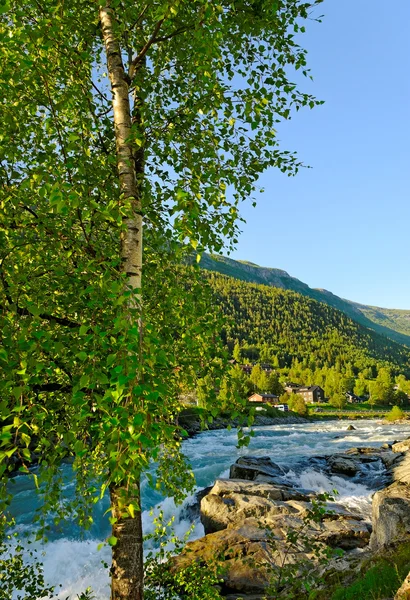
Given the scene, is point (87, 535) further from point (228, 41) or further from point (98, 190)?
point (228, 41)

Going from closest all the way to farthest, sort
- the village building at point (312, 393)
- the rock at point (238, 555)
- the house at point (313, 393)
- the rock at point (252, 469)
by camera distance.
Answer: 1. the rock at point (238, 555)
2. the rock at point (252, 469)
3. the house at point (313, 393)
4. the village building at point (312, 393)

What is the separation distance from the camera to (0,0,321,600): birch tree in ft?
12.1

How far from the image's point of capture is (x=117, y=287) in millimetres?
3551

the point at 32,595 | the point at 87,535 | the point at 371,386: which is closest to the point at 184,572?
the point at 32,595

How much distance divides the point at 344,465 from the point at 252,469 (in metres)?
9.59

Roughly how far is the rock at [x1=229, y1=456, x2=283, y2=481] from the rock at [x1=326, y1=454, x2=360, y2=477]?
5276 millimetres

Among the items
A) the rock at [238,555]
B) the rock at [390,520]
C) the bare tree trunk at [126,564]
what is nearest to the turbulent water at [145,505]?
the bare tree trunk at [126,564]

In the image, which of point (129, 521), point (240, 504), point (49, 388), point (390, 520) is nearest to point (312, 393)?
point (240, 504)

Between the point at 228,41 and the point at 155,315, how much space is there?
5.42m

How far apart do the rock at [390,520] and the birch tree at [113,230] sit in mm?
6745

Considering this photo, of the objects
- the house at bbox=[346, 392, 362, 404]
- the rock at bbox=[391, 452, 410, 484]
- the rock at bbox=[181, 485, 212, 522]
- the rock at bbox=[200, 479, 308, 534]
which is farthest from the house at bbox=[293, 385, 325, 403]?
the rock at bbox=[200, 479, 308, 534]

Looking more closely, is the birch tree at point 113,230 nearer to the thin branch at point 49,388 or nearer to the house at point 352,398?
the thin branch at point 49,388

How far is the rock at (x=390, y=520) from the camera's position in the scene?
10531 mm

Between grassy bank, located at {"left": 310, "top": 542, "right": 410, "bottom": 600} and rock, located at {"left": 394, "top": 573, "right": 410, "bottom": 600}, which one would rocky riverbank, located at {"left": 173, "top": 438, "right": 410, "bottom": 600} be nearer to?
grassy bank, located at {"left": 310, "top": 542, "right": 410, "bottom": 600}
